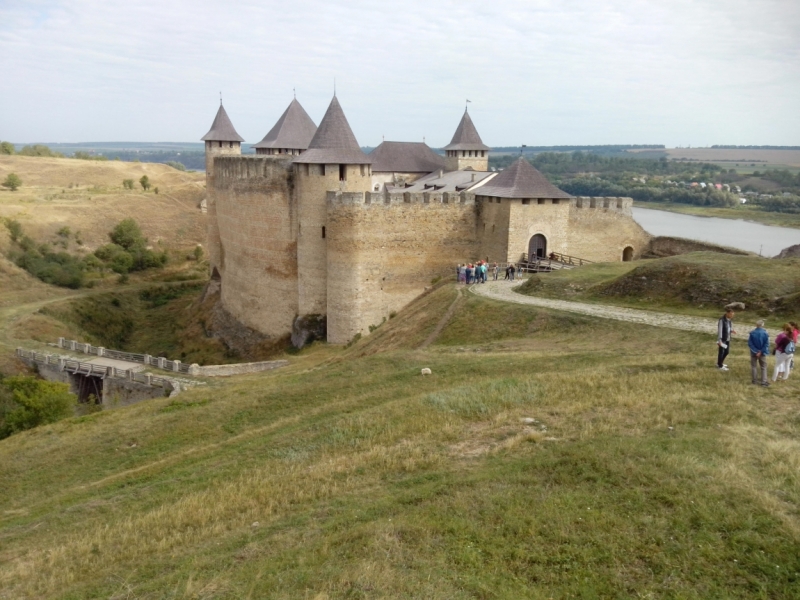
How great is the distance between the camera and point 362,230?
20.3m

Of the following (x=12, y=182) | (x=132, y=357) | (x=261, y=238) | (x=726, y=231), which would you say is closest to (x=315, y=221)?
(x=261, y=238)

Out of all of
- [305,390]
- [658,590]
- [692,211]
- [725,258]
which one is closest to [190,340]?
[305,390]

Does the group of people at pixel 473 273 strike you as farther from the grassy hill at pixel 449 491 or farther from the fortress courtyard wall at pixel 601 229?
the grassy hill at pixel 449 491

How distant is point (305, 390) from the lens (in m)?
12.4

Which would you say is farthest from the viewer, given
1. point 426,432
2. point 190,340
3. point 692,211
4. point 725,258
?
point 692,211

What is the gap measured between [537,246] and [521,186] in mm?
1950

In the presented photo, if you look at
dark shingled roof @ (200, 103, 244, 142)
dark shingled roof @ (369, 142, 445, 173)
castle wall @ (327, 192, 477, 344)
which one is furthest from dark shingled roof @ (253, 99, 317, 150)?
castle wall @ (327, 192, 477, 344)

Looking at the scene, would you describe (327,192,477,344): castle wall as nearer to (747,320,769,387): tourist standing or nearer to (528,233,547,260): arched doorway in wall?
(528,233,547,260): arched doorway in wall

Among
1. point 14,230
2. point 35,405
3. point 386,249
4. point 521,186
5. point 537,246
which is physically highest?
point 521,186

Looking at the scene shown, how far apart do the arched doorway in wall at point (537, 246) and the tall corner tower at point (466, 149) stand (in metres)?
12.6

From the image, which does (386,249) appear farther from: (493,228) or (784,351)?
(784,351)

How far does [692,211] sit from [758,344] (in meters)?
56.4

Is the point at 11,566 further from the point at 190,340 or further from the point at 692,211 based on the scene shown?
the point at 692,211

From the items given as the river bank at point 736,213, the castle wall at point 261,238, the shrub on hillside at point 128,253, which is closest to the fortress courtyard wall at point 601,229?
the castle wall at point 261,238
